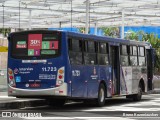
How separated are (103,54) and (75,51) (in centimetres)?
246

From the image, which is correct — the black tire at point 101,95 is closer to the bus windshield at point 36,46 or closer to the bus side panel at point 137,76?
the bus windshield at point 36,46

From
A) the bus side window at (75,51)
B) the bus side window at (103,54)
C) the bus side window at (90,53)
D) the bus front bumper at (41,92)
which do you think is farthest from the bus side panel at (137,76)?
the bus front bumper at (41,92)

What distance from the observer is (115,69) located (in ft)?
67.2

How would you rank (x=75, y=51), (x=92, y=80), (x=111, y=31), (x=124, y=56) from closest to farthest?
(x=75, y=51) → (x=92, y=80) → (x=124, y=56) → (x=111, y=31)

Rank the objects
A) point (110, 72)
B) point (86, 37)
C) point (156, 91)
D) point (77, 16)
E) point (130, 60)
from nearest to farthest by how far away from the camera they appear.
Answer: point (86, 37), point (110, 72), point (130, 60), point (156, 91), point (77, 16)

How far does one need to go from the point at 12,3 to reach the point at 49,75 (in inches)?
779

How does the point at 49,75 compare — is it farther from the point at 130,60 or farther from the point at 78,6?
the point at 78,6

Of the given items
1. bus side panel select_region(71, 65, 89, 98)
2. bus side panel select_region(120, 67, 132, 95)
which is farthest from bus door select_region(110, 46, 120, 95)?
bus side panel select_region(71, 65, 89, 98)

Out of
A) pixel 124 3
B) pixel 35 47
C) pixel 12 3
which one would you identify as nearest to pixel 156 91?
pixel 124 3

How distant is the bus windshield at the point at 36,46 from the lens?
1650 cm

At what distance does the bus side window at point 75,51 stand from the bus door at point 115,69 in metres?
3.04

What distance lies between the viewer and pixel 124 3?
34.4m

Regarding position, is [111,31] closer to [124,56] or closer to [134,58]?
[134,58]

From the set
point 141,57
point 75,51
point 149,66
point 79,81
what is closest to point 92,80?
point 79,81
